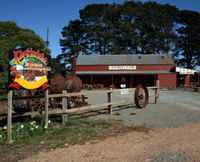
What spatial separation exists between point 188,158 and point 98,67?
105 ft

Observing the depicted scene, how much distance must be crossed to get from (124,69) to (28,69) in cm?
2973

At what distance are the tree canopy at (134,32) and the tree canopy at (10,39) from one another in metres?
37.5

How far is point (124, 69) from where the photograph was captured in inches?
1369

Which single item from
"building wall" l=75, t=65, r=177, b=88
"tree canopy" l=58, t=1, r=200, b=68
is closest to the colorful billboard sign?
"building wall" l=75, t=65, r=177, b=88

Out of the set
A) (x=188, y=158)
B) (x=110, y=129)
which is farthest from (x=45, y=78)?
(x=188, y=158)

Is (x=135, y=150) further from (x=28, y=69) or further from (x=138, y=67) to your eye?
(x=138, y=67)

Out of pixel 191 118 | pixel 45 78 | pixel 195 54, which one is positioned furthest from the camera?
pixel 195 54

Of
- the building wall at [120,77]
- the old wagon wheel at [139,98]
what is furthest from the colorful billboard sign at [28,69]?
the building wall at [120,77]

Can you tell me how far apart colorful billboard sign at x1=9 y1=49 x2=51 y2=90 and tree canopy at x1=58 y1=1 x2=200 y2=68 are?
55199 millimetres

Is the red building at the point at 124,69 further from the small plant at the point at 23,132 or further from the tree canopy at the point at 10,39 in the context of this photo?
the small plant at the point at 23,132

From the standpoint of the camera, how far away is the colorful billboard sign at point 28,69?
535cm

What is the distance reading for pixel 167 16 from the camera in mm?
65312

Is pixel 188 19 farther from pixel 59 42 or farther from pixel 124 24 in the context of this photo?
pixel 59 42

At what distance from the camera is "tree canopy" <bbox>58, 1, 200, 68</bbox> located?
6122 centimetres
